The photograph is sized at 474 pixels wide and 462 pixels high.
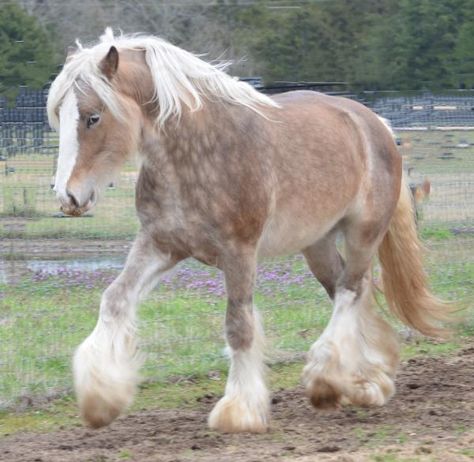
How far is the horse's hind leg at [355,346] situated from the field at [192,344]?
0.42 ft

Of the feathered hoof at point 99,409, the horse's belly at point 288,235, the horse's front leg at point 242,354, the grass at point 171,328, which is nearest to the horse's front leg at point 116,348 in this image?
the feathered hoof at point 99,409

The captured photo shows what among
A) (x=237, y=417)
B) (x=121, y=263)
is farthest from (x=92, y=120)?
(x=121, y=263)

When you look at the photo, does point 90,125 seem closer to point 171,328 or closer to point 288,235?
point 288,235

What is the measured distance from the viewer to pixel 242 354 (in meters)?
5.35

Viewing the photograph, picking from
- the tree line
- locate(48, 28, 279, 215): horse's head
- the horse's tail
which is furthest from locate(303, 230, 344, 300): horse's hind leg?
the tree line

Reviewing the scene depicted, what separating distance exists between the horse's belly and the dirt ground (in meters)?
0.90

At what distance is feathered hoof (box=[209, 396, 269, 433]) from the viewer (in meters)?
5.23

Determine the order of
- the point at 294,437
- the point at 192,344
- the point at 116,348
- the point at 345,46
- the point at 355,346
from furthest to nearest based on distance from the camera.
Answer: the point at 345,46
the point at 192,344
the point at 355,346
the point at 294,437
the point at 116,348

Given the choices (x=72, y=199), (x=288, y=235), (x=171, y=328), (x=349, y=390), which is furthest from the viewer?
(x=171, y=328)

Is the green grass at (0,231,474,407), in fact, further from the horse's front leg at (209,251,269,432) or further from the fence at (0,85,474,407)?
the horse's front leg at (209,251,269,432)

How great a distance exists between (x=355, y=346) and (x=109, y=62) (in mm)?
2277

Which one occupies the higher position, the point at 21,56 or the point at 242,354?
the point at 21,56

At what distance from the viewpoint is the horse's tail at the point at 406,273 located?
685 cm

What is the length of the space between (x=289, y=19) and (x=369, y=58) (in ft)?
7.43
